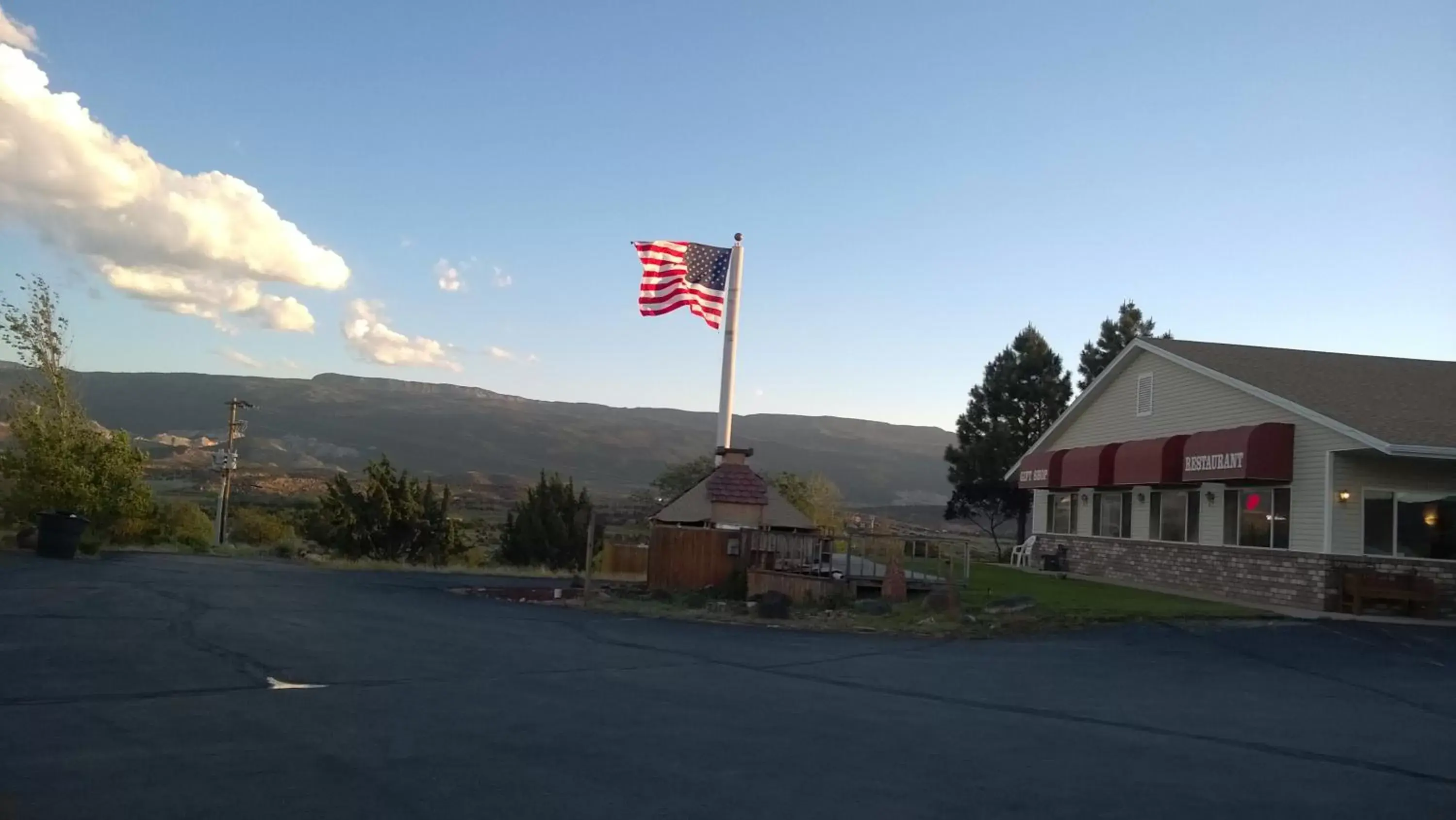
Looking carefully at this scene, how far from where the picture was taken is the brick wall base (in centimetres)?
2030

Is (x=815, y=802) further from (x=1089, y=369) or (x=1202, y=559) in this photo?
(x=1089, y=369)

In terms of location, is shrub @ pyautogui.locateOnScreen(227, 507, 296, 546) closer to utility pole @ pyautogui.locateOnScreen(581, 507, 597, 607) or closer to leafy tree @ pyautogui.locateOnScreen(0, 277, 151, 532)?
leafy tree @ pyautogui.locateOnScreen(0, 277, 151, 532)

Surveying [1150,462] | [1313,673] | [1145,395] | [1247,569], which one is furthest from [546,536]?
[1313,673]

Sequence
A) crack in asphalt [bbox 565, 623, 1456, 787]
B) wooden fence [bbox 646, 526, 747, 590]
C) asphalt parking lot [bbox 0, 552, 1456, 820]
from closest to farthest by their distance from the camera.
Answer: asphalt parking lot [bbox 0, 552, 1456, 820], crack in asphalt [bbox 565, 623, 1456, 787], wooden fence [bbox 646, 526, 747, 590]

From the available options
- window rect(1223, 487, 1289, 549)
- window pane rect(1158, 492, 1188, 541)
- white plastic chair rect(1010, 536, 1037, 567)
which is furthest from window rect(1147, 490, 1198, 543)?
white plastic chair rect(1010, 536, 1037, 567)

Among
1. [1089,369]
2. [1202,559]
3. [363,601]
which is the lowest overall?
[363,601]

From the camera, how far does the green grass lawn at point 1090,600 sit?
1805cm

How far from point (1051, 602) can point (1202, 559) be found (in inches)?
254

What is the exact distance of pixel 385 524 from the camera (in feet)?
128

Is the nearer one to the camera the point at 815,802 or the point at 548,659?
the point at 815,802

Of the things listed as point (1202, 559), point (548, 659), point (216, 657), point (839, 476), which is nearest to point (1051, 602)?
point (1202, 559)

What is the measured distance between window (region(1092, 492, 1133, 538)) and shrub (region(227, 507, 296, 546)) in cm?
3071

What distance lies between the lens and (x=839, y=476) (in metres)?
135

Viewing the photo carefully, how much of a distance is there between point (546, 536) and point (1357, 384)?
2501 centimetres
